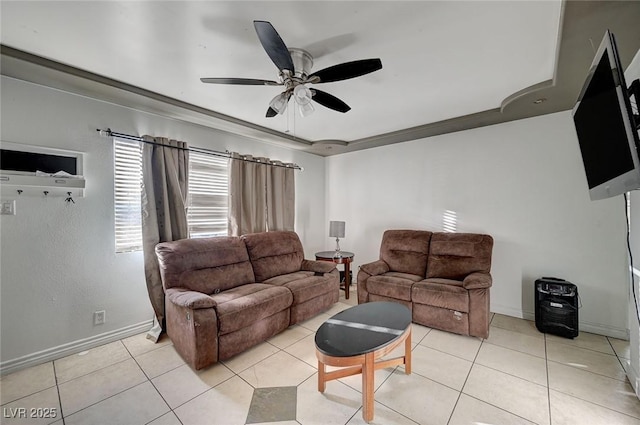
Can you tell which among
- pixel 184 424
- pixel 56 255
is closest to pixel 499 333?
pixel 184 424

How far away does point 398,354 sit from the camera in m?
2.41

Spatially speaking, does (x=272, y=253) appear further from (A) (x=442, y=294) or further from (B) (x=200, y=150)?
(A) (x=442, y=294)

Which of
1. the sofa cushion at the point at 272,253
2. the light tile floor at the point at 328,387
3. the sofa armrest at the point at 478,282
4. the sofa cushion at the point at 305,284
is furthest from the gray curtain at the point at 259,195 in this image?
the sofa armrest at the point at 478,282

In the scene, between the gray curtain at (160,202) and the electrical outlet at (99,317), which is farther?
the gray curtain at (160,202)

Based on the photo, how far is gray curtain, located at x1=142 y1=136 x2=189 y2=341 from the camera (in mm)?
2748

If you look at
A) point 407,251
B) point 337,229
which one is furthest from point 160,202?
point 407,251

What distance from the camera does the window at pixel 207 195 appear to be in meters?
3.31

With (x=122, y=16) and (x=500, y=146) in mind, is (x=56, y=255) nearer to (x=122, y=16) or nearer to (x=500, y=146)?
(x=122, y=16)

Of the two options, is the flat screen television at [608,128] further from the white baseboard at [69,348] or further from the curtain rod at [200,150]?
the white baseboard at [69,348]

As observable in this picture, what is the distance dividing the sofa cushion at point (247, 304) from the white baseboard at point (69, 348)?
40.9 inches

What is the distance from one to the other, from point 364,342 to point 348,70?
1.85m

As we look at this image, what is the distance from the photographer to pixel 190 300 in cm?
216

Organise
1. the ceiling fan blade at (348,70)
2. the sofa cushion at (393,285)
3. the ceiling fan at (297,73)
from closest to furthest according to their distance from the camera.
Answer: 1. the ceiling fan at (297,73)
2. the ceiling fan blade at (348,70)
3. the sofa cushion at (393,285)

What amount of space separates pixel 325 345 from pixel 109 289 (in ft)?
7.98
